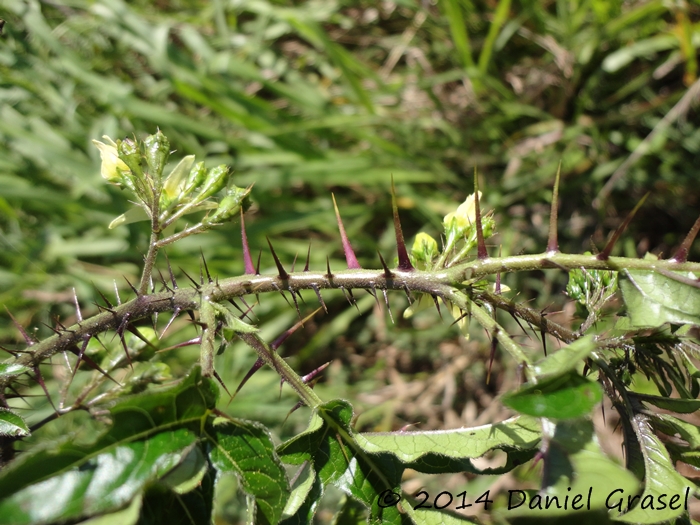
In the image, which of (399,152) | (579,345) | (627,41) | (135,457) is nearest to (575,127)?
(627,41)

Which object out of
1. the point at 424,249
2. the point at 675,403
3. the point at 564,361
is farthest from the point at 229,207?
the point at 675,403

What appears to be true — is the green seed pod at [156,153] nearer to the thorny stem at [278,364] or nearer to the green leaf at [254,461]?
the thorny stem at [278,364]

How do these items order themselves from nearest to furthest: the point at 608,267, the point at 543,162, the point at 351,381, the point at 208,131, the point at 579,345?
the point at 579,345, the point at 608,267, the point at 208,131, the point at 543,162, the point at 351,381

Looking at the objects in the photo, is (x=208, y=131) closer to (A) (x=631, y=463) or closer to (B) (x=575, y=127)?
(B) (x=575, y=127)

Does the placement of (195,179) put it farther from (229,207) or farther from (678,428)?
(678,428)

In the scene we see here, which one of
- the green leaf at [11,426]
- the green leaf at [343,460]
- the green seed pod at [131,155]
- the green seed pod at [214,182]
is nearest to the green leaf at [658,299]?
the green leaf at [343,460]

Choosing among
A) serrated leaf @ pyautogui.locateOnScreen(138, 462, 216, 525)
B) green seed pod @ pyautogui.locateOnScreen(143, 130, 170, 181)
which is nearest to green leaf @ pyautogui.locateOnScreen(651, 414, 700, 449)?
serrated leaf @ pyautogui.locateOnScreen(138, 462, 216, 525)
